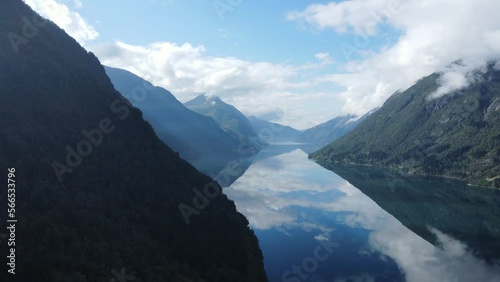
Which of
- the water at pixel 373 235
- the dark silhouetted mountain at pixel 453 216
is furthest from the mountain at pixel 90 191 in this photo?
the dark silhouetted mountain at pixel 453 216

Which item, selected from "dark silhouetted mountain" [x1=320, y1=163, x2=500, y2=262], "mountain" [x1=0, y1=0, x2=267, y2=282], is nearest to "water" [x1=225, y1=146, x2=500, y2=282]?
"dark silhouetted mountain" [x1=320, y1=163, x2=500, y2=262]

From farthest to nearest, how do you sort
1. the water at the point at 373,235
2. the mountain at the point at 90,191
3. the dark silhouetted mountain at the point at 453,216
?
the dark silhouetted mountain at the point at 453,216 < the water at the point at 373,235 < the mountain at the point at 90,191

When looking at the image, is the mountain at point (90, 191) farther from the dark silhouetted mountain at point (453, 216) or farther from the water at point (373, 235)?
the dark silhouetted mountain at point (453, 216)

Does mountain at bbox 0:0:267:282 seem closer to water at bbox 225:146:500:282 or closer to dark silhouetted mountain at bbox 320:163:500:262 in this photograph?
water at bbox 225:146:500:282

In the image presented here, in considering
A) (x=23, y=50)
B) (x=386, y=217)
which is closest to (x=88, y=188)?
(x=23, y=50)

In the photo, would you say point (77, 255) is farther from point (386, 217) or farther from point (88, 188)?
point (386, 217)

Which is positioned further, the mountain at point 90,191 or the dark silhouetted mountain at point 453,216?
the dark silhouetted mountain at point 453,216

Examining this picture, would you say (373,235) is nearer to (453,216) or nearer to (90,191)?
(453,216)
